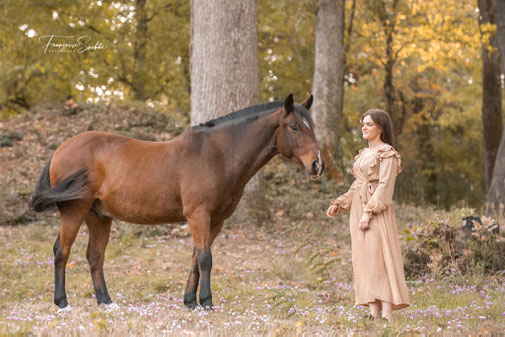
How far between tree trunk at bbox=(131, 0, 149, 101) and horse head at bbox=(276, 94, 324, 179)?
1579cm

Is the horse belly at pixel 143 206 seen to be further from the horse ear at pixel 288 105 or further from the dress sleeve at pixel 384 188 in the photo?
the dress sleeve at pixel 384 188

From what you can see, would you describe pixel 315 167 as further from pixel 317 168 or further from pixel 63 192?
pixel 63 192

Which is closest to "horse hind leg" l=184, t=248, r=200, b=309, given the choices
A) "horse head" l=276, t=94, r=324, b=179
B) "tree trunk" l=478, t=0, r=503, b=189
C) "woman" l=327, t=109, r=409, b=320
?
"horse head" l=276, t=94, r=324, b=179

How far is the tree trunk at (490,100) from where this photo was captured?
1625cm

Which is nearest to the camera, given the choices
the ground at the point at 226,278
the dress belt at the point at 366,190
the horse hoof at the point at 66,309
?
the ground at the point at 226,278

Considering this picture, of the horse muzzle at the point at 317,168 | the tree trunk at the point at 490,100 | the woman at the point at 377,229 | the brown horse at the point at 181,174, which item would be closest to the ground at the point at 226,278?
the woman at the point at 377,229

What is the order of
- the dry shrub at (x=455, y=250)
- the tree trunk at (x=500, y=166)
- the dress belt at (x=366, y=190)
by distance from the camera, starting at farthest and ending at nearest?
1. the tree trunk at (x=500, y=166)
2. the dry shrub at (x=455, y=250)
3. the dress belt at (x=366, y=190)

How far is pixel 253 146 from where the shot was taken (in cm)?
595

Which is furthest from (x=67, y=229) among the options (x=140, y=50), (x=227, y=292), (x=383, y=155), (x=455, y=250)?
(x=140, y=50)

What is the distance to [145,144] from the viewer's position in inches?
247

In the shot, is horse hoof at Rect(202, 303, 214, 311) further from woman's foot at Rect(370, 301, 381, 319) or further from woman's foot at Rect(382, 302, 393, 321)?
woman's foot at Rect(382, 302, 393, 321)

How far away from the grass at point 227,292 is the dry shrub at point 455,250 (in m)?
0.31

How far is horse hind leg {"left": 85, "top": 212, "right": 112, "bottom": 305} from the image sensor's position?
630 centimetres
